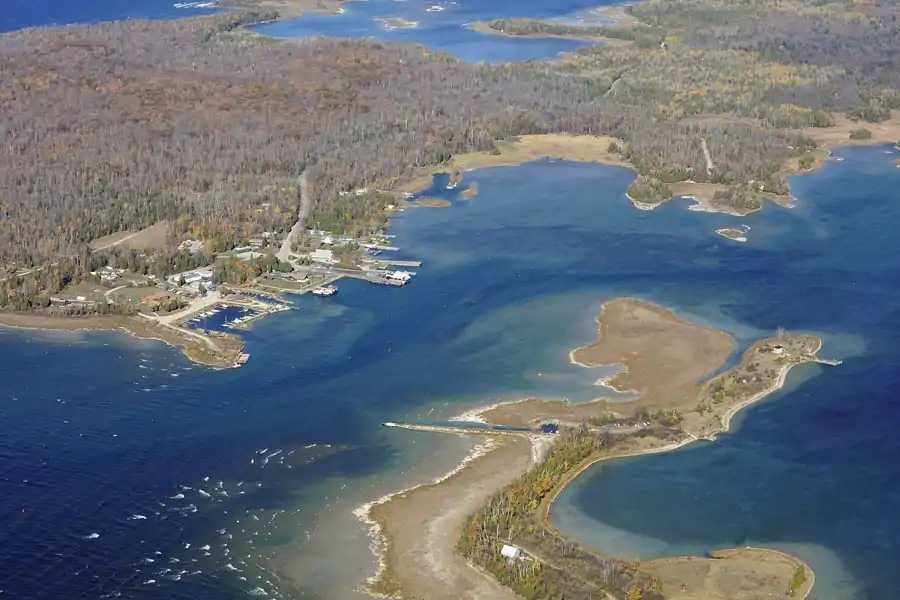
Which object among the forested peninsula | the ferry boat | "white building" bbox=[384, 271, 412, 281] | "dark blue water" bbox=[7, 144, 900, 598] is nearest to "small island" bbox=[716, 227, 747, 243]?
"dark blue water" bbox=[7, 144, 900, 598]

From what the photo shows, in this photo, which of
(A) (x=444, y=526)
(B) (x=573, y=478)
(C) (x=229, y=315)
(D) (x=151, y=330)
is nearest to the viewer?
(A) (x=444, y=526)

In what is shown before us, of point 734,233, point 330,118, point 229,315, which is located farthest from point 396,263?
point 330,118

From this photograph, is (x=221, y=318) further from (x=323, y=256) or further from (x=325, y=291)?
(x=323, y=256)

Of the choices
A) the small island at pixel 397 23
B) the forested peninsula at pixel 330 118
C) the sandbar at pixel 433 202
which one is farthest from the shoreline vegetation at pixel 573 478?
the small island at pixel 397 23

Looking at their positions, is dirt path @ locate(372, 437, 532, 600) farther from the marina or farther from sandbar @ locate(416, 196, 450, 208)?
sandbar @ locate(416, 196, 450, 208)

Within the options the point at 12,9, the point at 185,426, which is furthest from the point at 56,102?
the point at 12,9

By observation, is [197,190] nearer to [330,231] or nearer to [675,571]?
[330,231]

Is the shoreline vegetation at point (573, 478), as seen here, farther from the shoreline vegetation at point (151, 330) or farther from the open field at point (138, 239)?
the open field at point (138, 239)
